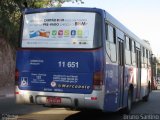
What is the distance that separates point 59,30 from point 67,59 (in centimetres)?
87

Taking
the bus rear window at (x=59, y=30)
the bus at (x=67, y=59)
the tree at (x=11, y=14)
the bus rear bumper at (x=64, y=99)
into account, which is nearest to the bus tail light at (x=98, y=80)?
the bus at (x=67, y=59)

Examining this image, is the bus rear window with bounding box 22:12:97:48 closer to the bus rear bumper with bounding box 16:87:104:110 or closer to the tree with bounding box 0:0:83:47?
the bus rear bumper with bounding box 16:87:104:110

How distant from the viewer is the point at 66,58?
11742mm

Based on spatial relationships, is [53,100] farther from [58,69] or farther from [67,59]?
[67,59]

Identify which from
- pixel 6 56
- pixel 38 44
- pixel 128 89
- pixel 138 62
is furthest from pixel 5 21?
pixel 38 44

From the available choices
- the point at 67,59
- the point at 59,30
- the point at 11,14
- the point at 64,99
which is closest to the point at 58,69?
the point at 67,59

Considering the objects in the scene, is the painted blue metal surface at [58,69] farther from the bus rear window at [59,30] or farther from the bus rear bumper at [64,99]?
the bus rear window at [59,30]

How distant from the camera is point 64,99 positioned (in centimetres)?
1156

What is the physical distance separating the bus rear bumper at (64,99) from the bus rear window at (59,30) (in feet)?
4.29

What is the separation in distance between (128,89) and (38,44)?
15.8 ft

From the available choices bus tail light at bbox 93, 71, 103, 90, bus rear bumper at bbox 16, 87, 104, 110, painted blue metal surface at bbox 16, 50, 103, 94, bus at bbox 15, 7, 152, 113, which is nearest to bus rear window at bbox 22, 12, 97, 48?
bus at bbox 15, 7, 152, 113

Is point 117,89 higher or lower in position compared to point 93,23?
lower

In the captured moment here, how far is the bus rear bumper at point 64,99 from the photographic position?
1127 cm

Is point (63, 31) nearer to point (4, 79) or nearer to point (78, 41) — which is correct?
point (78, 41)
